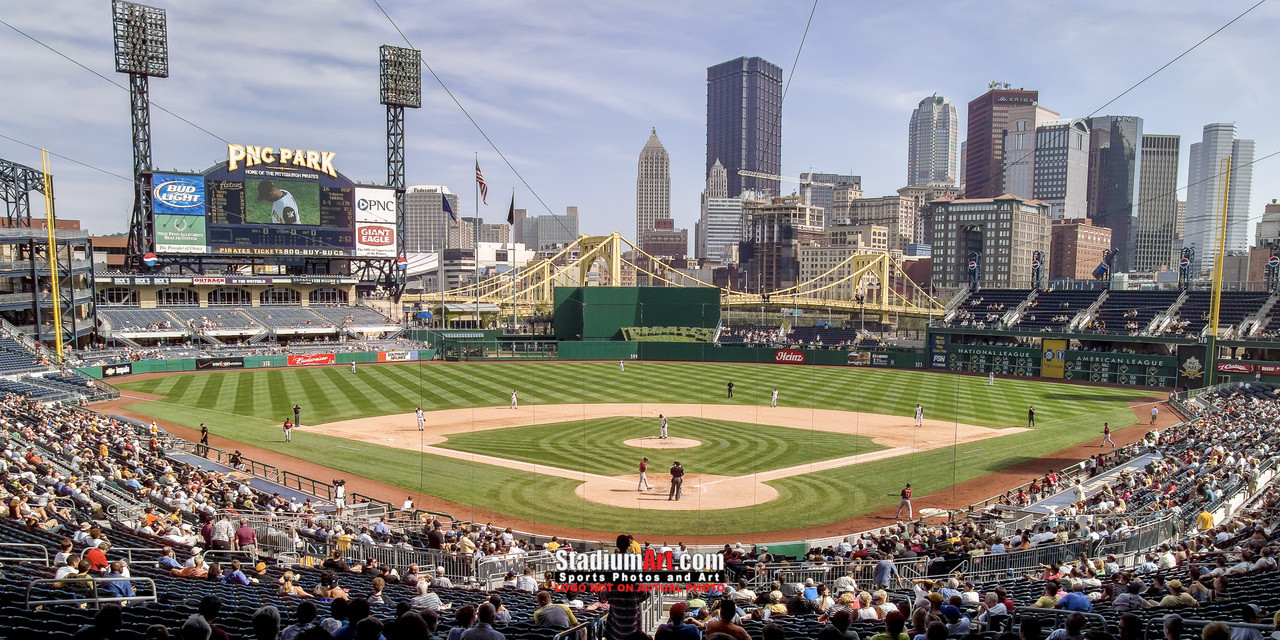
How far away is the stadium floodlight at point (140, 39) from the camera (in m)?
60.0

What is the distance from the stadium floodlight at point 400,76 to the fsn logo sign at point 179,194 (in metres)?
20.0

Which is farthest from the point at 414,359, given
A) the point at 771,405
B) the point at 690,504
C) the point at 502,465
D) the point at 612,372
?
the point at 690,504

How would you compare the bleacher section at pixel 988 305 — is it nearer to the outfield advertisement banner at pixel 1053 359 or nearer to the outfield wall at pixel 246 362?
the outfield advertisement banner at pixel 1053 359

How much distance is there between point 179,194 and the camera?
62.1m

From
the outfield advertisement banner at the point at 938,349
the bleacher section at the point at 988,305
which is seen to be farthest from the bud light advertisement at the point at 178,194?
the bleacher section at the point at 988,305

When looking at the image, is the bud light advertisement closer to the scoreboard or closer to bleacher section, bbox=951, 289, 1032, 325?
the scoreboard

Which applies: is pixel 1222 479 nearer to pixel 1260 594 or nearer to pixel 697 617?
pixel 1260 594

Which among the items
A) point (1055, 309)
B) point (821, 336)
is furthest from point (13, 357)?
point (1055, 309)

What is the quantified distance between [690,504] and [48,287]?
49.3 meters

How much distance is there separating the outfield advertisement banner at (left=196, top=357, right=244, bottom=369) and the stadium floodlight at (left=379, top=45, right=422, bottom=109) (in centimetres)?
3256

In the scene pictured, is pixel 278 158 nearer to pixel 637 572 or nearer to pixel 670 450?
pixel 670 450

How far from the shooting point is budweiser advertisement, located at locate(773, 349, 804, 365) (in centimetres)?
6181

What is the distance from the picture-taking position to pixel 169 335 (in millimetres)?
57781

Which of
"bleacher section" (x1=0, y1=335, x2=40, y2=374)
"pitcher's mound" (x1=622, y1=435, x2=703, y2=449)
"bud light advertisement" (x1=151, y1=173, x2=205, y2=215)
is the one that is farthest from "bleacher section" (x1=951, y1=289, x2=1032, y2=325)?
"bud light advertisement" (x1=151, y1=173, x2=205, y2=215)
